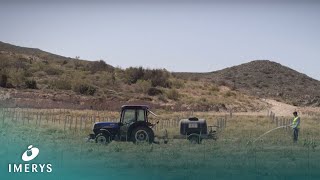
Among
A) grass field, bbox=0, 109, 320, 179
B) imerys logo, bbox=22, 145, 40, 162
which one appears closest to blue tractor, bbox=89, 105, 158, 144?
grass field, bbox=0, 109, 320, 179

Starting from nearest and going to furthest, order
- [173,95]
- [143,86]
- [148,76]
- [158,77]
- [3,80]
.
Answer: [3,80] < [173,95] < [143,86] < [158,77] < [148,76]

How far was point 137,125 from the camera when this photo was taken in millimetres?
20297

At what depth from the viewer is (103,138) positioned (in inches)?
807

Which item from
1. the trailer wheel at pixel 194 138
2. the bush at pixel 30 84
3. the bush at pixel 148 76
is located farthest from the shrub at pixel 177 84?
the trailer wheel at pixel 194 138

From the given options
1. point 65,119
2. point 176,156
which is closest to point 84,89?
point 65,119

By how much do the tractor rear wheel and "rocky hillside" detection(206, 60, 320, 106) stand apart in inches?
2388

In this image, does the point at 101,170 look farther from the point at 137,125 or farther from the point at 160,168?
the point at 137,125

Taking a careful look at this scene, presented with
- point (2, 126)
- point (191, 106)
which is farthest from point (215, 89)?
point (2, 126)

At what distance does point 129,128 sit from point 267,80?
7761 centimetres

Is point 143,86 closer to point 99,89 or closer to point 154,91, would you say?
point 154,91

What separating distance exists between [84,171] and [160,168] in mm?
2025

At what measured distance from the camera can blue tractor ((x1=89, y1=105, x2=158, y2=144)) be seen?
2003 cm

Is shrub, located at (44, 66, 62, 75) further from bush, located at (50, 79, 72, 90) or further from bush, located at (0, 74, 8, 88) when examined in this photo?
bush, located at (0, 74, 8, 88)

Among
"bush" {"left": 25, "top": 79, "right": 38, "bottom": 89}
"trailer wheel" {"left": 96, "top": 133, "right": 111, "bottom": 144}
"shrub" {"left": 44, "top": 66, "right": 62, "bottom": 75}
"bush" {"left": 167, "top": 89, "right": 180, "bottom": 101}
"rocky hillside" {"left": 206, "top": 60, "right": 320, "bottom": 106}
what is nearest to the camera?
"trailer wheel" {"left": 96, "top": 133, "right": 111, "bottom": 144}
